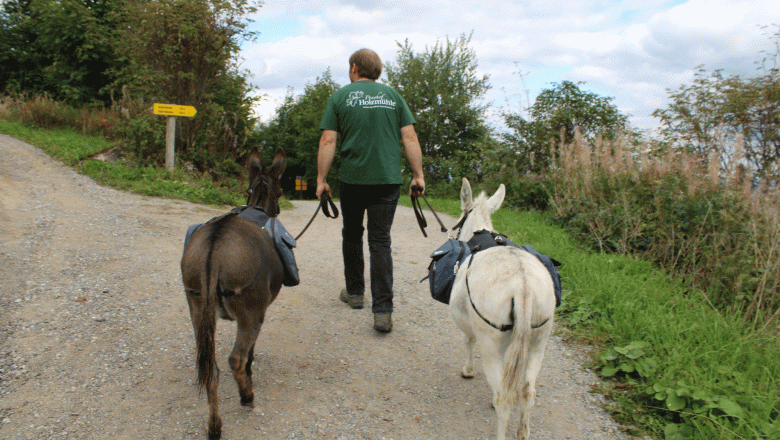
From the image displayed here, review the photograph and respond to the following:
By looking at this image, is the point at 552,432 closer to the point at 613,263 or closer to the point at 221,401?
the point at 221,401

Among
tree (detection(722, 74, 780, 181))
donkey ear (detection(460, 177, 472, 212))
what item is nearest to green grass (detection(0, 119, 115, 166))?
donkey ear (detection(460, 177, 472, 212))

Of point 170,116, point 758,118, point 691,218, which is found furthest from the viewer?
point 170,116

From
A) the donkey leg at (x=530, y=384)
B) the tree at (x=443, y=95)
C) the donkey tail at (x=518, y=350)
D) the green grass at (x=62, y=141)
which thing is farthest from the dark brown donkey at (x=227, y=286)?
the tree at (x=443, y=95)

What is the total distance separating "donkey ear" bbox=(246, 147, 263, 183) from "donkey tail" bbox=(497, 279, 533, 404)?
90.8 inches

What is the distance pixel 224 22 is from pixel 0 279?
7.90 m

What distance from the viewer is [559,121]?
10969 mm

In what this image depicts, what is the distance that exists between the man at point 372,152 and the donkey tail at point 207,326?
162 cm

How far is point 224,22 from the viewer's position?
10.2 m

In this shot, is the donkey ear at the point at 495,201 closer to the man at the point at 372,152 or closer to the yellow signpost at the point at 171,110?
the man at the point at 372,152

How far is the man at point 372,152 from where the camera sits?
12.6ft

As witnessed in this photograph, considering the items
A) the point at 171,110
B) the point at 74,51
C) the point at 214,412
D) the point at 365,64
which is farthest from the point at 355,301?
the point at 74,51

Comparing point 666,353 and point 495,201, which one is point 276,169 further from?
point 666,353

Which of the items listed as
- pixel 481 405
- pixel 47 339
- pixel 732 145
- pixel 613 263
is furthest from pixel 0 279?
pixel 732 145

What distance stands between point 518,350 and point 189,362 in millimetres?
2502
